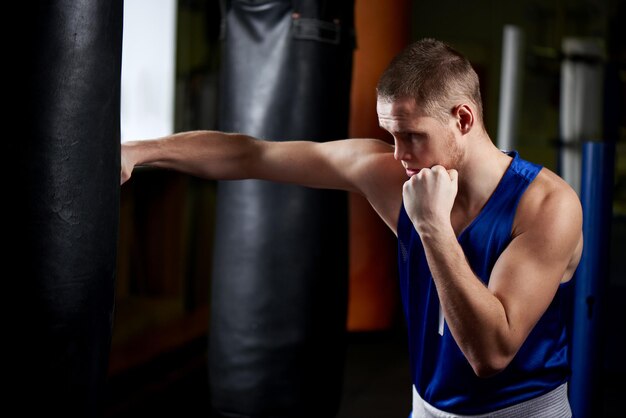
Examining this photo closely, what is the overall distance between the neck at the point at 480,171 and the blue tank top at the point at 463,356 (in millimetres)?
20

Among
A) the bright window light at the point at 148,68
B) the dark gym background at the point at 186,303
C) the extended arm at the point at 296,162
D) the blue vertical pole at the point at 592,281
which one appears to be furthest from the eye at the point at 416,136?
the bright window light at the point at 148,68

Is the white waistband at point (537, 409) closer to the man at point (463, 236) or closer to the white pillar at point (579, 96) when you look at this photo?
the man at point (463, 236)

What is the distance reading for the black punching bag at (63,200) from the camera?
1034 millimetres

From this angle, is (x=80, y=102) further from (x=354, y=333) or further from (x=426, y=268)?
(x=354, y=333)

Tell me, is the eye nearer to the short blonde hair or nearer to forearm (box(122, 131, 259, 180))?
the short blonde hair

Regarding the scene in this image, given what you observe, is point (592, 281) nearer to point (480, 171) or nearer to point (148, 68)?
point (480, 171)

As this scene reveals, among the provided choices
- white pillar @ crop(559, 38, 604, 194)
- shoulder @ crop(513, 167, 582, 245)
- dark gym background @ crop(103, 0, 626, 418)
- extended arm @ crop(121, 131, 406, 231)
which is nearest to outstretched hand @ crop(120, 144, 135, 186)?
extended arm @ crop(121, 131, 406, 231)

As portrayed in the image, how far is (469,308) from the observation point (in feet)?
4.46

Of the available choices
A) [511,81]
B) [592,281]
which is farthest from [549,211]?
[511,81]

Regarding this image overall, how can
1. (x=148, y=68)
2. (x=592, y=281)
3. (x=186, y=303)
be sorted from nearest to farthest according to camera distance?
(x=592, y=281) < (x=148, y=68) < (x=186, y=303)

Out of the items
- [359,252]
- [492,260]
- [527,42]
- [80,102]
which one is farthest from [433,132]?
[527,42]

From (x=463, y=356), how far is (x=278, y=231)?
1.35 metres

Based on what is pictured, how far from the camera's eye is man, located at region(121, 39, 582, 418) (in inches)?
55.1

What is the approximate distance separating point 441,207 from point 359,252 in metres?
3.02
